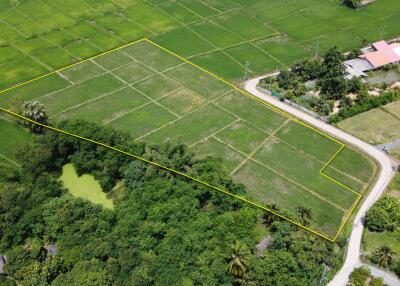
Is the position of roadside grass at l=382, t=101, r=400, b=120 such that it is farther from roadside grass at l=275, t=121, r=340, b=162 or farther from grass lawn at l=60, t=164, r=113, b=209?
grass lawn at l=60, t=164, r=113, b=209

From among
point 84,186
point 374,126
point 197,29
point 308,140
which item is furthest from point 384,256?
point 197,29

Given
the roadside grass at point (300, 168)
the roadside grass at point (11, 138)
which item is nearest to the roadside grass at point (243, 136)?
the roadside grass at point (300, 168)

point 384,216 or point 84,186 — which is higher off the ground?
point 384,216

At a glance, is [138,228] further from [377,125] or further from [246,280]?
[377,125]

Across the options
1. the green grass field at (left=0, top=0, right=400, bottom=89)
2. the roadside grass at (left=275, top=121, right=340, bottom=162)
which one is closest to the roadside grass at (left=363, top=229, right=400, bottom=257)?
the roadside grass at (left=275, top=121, right=340, bottom=162)

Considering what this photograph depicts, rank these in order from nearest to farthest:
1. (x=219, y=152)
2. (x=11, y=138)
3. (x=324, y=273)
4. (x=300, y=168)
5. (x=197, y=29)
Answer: (x=324, y=273)
(x=300, y=168)
(x=219, y=152)
(x=11, y=138)
(x=197, y=29)

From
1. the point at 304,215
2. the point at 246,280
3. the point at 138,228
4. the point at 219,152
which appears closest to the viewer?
the point at 246,280
